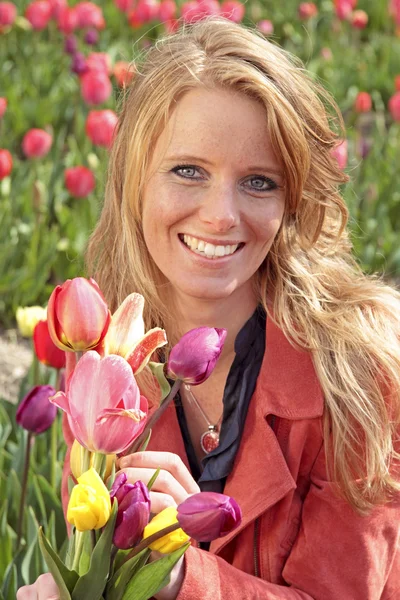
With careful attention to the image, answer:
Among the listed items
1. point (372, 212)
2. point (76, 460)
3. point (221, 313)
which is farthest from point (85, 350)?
point (372, 212)

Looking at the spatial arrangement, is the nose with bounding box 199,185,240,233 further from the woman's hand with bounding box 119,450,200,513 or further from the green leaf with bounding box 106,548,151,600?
the green leaf with bounding box 106,548,151,600

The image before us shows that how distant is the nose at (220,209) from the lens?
72.3 inches

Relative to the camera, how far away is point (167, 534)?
1359mm

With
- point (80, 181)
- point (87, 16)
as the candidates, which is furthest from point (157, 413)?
point (87, 16)

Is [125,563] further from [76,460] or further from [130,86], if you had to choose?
[130,86]

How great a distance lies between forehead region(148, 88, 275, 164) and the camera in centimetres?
187

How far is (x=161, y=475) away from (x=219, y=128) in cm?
63

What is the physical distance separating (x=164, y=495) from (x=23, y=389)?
4.34ft

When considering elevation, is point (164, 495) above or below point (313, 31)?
below

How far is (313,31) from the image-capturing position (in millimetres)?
6168

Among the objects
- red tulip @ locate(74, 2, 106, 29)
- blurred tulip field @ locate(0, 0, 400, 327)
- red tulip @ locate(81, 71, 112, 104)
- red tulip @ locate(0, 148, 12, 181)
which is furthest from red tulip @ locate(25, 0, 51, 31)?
red tulip @ locate(0, 148, 12, 181)

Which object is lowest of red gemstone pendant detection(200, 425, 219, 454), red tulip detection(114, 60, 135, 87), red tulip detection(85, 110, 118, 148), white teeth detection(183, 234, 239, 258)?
red gemstone pendant detection(200, 425, 219, 454)

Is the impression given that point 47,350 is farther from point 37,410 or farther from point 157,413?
point 157,413

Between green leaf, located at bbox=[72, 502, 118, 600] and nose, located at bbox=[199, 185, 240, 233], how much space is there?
0.65 metres
